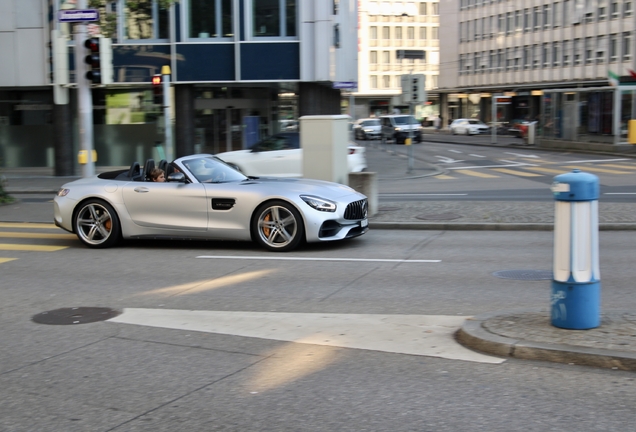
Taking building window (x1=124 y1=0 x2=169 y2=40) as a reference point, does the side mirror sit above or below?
below

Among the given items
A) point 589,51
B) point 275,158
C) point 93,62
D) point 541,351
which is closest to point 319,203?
point 541,351

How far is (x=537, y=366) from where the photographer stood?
17.2 feet

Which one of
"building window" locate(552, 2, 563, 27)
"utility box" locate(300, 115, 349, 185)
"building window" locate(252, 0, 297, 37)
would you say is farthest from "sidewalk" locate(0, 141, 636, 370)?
"building window" locate(552, 2, 563, 27)

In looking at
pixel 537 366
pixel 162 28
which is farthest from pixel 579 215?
pixel 162 28

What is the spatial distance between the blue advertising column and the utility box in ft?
26.5

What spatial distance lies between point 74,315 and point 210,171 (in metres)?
4.44

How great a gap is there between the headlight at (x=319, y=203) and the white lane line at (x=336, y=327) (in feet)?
11.7

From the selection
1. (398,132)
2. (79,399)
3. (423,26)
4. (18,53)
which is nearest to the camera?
(79,399)

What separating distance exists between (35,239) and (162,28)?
16.5 metres

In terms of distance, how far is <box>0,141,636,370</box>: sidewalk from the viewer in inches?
209

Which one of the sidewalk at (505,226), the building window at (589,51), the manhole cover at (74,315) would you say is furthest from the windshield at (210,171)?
the building window at (589,51)

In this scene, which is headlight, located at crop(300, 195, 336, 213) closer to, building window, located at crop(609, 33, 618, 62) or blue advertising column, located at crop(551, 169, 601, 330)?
blue advertising column, located at crop(551, 169, 601, 330)

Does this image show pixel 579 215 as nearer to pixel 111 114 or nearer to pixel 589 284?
pixel 589 284

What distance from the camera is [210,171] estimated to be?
1134 cm
